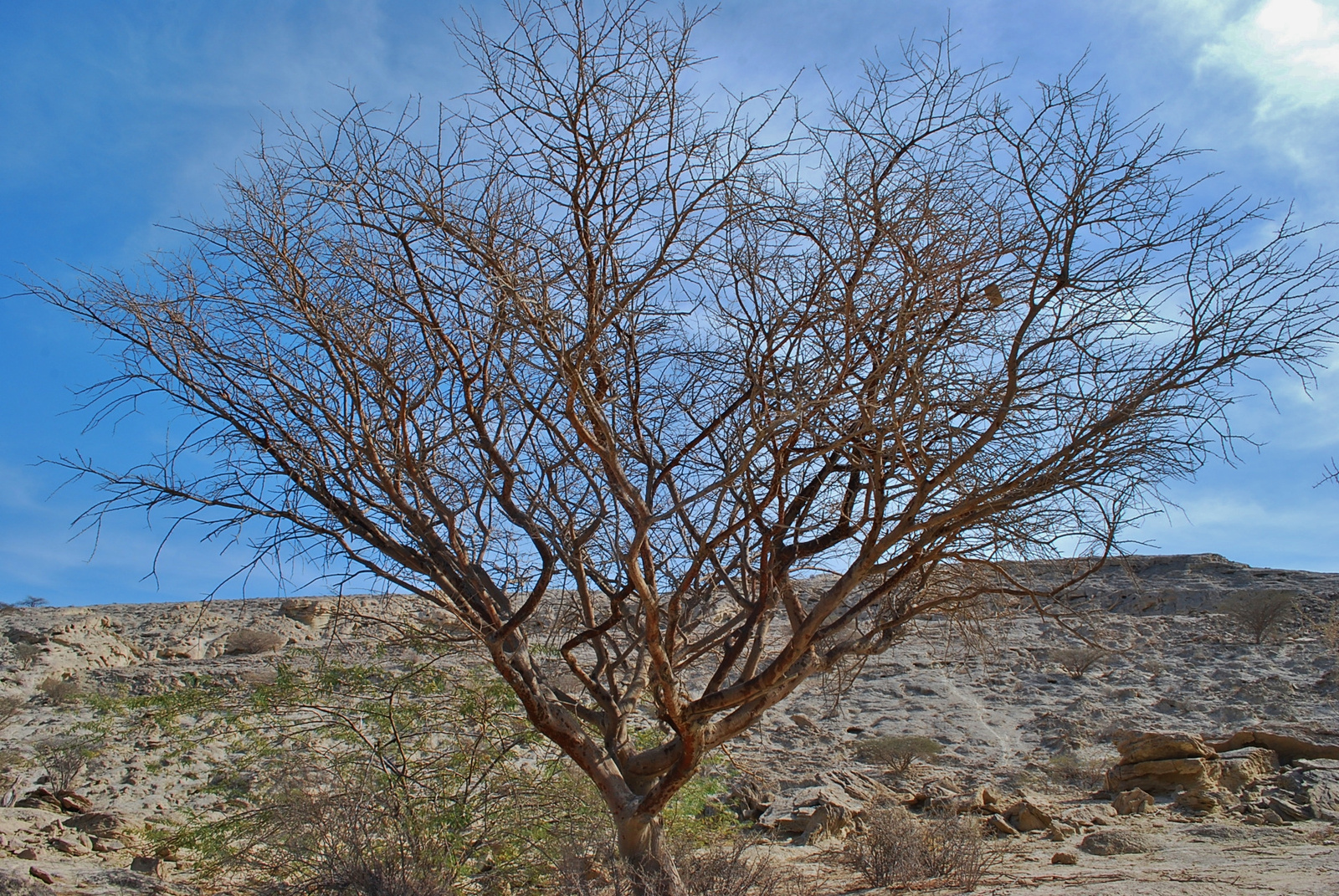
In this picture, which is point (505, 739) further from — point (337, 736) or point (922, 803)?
point (922, 803)

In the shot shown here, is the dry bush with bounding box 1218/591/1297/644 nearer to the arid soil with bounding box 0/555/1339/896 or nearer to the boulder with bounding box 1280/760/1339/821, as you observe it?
the arid soil with bounding box 0/555/1339/896

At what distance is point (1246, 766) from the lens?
44.0 ft

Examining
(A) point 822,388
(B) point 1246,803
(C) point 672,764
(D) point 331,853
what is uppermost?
(A) point 822,388

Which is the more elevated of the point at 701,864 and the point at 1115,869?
the point at 701,864

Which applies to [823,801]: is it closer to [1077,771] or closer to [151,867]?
[1077,771]

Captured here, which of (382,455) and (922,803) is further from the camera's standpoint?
(922,803)

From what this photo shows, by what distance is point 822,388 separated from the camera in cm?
570

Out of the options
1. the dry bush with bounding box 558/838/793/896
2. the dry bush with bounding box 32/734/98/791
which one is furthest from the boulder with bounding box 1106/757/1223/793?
the dry bush with bounding box 32/734/98/791

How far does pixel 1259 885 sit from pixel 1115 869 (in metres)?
1.85

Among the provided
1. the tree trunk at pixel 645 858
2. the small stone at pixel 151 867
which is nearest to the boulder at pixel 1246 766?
the tree trunk at pixel 645 858

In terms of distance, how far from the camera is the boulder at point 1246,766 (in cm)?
1319

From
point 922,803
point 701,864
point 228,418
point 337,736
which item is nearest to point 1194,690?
point 922,803

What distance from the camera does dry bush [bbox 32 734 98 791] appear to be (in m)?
11.9

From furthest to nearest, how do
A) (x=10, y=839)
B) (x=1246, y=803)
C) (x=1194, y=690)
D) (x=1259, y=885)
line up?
(x=1194, y=690), (x=1246, y=803), (x=10, y=839), (x=1259, y=885)
